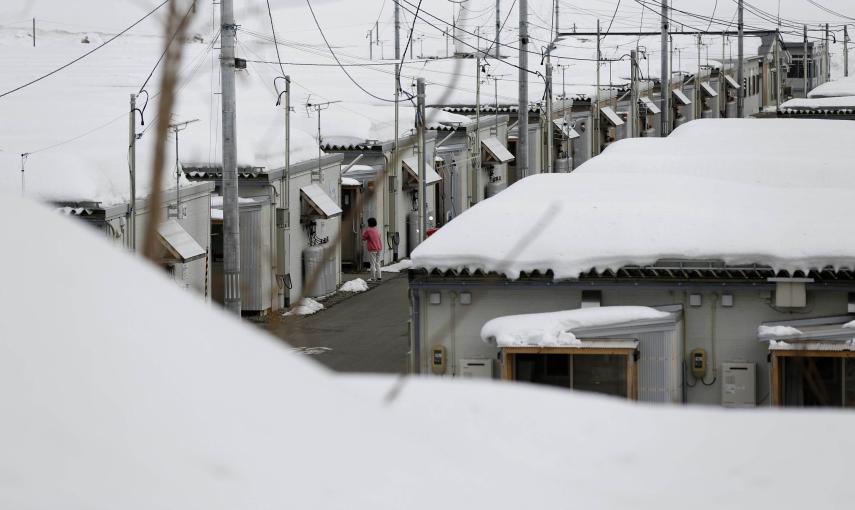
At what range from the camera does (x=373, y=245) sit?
82.4ft

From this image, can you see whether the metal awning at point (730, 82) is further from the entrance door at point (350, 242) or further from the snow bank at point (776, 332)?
the snow bank at point (776, 332)

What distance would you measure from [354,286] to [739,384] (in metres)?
13.8

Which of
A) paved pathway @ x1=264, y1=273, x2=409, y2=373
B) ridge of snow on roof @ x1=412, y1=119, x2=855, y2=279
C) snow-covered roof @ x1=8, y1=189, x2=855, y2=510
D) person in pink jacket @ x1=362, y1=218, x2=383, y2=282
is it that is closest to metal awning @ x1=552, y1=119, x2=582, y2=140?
person in pink jacket @ x1=362, y1=218, x2=383, y2=282

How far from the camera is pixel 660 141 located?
2148 centimetres

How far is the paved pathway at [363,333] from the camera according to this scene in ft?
58.4

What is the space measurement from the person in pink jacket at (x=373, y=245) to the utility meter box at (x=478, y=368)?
13.6 metres

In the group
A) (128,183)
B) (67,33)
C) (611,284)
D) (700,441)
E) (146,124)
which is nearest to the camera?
(700,441)

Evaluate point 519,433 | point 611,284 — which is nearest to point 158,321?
point 519,433

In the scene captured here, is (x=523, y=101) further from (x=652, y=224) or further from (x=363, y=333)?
(x=652, y=224)

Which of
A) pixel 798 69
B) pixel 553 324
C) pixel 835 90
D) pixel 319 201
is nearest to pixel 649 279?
pixel 553 324

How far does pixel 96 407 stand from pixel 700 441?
100cm

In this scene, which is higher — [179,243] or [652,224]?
[652,224]

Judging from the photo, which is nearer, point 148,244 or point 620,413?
point 148,244

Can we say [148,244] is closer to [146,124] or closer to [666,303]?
[666,303]
